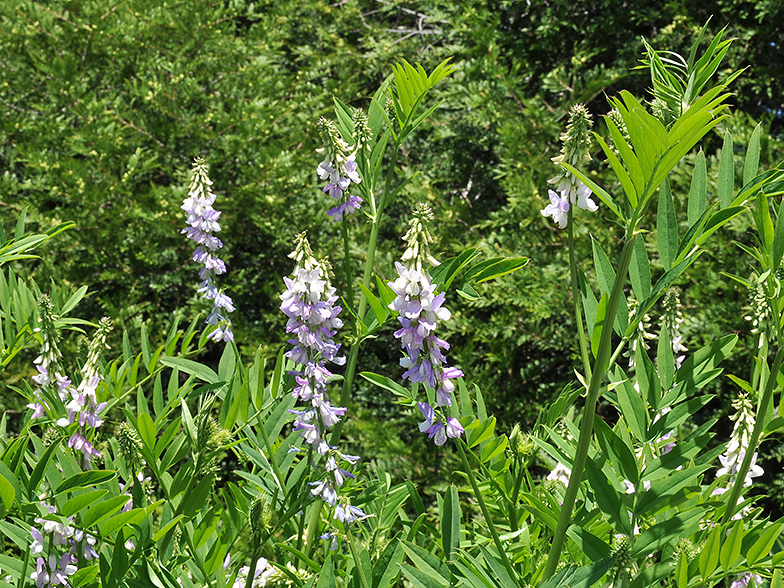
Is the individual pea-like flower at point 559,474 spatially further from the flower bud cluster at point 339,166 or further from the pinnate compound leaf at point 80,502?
the pinnate compound leaf at point 80,502

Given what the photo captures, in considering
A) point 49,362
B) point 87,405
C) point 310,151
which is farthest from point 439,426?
point 310,151

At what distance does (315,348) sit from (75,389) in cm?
46

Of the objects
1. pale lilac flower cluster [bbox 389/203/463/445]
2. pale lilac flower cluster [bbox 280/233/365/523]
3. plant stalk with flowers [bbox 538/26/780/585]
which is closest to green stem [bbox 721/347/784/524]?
plant stalk with flowers [bbox 538/26/780/585]

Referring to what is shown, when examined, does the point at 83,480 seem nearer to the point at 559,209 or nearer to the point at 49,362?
the point at 49,362

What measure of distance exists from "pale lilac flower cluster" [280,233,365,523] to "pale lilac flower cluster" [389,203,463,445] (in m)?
0.15

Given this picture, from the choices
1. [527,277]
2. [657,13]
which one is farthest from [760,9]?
[527,277]

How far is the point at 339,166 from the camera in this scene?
1.07m

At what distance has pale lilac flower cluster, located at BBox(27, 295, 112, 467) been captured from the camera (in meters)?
1.07

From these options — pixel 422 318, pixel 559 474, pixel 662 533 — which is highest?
pixel 422 318

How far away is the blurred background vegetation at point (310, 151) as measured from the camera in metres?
3.29

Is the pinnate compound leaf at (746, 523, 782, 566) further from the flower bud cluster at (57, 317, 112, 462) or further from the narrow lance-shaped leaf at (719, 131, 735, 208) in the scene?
the flower bud cluster at (57, 317, 112, 462)

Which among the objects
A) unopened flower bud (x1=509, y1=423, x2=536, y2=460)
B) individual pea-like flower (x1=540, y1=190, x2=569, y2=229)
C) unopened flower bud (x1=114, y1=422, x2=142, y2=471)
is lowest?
unopened flower bud (x1=509, y1=423, x2=536, y2=460)

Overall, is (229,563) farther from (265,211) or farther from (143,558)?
(265,211)

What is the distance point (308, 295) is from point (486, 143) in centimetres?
327
